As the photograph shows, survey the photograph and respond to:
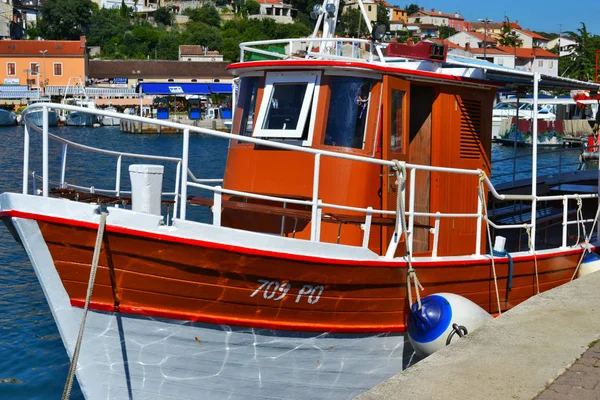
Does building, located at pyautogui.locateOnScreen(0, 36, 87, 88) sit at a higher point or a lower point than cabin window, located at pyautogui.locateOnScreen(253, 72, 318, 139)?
higher

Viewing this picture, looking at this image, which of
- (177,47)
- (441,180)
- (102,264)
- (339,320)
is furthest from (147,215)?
(177,47)

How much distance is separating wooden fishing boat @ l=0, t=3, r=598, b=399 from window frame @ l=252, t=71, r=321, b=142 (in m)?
0.01

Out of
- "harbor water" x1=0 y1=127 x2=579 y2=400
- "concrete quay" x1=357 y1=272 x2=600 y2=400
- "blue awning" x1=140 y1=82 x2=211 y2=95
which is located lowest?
"harbor water" x1=0 y1=127 x2=579 y2=400

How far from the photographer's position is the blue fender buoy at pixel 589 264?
32.7 ft

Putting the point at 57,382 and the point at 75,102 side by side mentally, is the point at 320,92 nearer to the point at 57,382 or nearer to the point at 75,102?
the point at 57,382

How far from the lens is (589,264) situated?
32.8 feet

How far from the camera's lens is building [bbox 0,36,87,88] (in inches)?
3893

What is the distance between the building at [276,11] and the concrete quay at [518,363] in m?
148

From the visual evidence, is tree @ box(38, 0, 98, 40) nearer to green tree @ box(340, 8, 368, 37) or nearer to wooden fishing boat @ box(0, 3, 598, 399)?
green tree @ box(340, 8, 368, 37)

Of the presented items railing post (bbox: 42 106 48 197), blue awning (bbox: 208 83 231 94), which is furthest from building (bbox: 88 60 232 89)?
railing post (bbox: 42 106 48 197)

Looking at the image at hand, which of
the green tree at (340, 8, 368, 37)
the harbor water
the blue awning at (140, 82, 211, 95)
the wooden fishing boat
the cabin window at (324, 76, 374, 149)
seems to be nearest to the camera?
the wooden fishing boat

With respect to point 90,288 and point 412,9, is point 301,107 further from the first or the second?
point 412,9

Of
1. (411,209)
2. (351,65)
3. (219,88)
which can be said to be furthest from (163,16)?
(411,209)

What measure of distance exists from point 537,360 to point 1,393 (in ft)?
21.6
